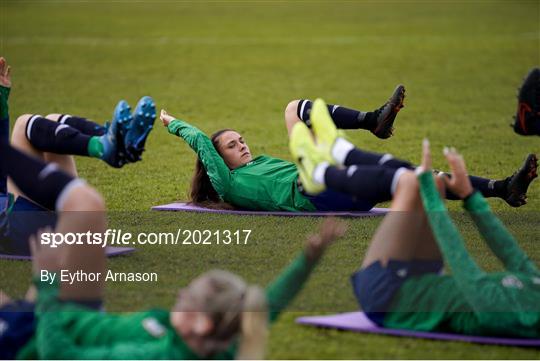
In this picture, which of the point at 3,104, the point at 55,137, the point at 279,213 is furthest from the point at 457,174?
the point at 3,104

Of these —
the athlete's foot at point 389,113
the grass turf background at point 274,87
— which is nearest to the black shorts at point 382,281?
the grass turf background at point 274,87

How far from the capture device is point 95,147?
6.38 meters

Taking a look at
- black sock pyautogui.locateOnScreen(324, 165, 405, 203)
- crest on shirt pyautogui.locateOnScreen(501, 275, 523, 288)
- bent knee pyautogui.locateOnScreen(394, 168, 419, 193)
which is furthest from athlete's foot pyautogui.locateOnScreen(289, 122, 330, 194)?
crest on shirt pyautogui.locateOnScreen(501, 275, 523, 288)

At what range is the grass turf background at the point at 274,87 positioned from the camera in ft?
21.6

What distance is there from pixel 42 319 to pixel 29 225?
8.50ft

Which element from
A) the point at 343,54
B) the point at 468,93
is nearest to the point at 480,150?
the point at 468,93

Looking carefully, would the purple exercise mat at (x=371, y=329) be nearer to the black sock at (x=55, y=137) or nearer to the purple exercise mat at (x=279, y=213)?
the black sock at (x=55, y=137)

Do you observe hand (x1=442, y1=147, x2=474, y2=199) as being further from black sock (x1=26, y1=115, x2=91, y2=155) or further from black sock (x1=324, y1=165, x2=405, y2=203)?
black sock (x1=26, y1=115, x2=91, y2=155)

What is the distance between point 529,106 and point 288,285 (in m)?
3.02

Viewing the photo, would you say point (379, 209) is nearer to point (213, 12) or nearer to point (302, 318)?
point (302, 318)

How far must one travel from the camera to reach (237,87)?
1716 cm

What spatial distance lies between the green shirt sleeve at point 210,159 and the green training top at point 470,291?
3126mm

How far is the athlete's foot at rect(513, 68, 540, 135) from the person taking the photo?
6805 mm

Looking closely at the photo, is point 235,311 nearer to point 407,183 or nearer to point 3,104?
point 407,183
